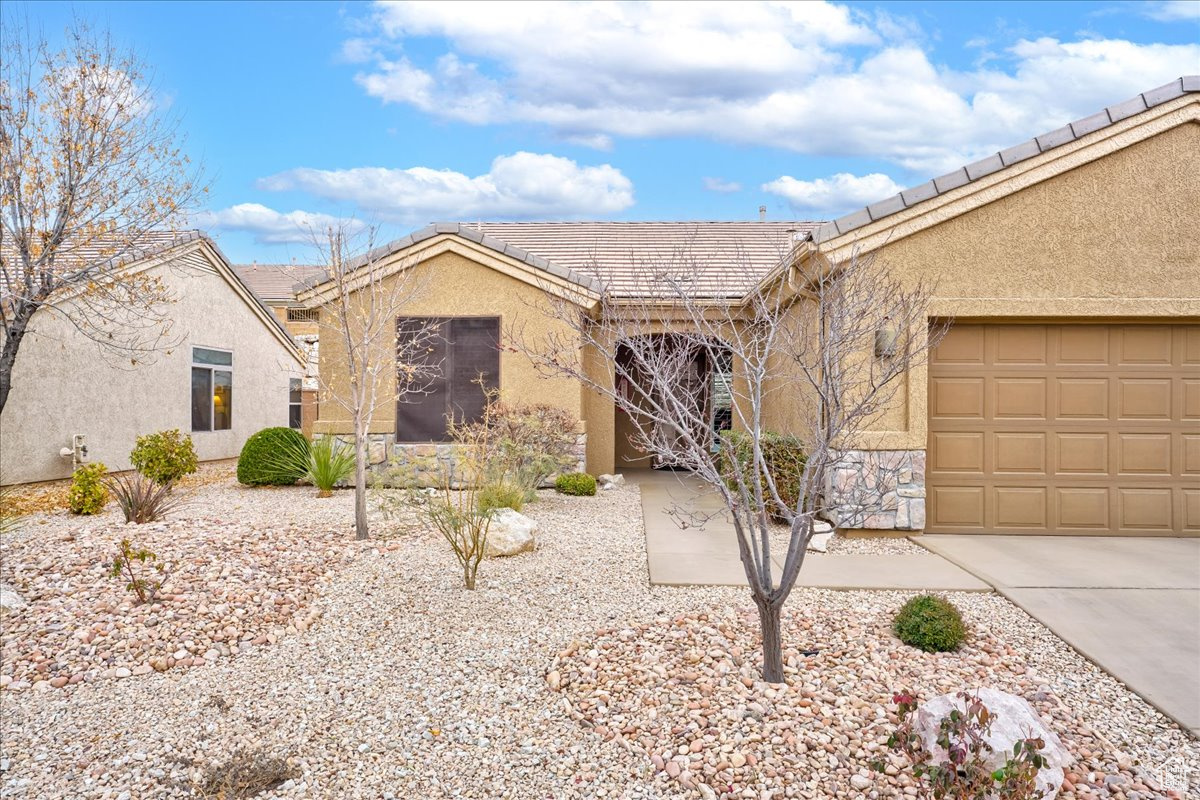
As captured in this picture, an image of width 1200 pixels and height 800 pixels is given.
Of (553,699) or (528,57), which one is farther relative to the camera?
(528,57)

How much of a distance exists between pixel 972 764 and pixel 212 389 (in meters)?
16.9

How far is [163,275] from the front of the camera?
14250 mm

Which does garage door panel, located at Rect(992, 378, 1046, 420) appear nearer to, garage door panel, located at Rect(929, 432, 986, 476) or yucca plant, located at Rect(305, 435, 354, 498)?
garage door panel, located at Rect(929, 432, 986, 476)

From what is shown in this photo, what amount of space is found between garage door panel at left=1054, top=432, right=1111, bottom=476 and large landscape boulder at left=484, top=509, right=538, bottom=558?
588 centimetres

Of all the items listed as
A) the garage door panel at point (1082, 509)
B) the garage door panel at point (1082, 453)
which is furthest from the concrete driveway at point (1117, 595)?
the garage door panel at point (1082, 453)

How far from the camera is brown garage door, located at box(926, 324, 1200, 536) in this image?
8.21 meters

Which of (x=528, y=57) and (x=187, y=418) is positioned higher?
(x=528, y=57)

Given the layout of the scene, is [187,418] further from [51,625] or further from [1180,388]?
[1180,388]

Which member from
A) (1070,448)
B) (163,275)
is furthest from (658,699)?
(163,275)

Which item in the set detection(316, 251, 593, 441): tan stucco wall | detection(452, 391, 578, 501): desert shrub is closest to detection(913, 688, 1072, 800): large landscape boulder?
detection(452, 391, 578, 501): desert shrub

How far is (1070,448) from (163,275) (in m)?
15.1

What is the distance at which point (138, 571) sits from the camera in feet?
21.1

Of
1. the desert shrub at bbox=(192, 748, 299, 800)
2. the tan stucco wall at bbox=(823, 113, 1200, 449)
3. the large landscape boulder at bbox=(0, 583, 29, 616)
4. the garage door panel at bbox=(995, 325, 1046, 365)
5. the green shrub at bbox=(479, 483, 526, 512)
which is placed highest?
the tan stucco wall at bbox=(823, 113, 1200, 449)

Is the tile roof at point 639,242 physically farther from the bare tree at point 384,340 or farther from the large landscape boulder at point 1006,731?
the large landscape boulder at point 1006,731
